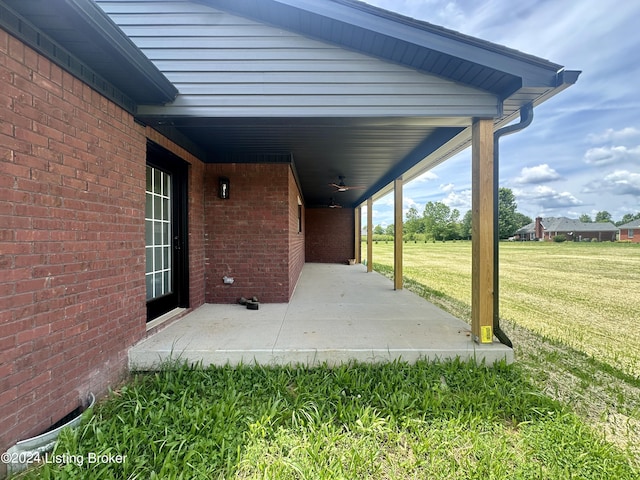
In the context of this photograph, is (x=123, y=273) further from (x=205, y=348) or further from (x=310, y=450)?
(x=310, y=450)

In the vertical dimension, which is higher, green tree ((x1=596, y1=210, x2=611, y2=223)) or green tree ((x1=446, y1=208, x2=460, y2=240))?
green tree ((x1=596, y1=210, x2=611, y2=223))

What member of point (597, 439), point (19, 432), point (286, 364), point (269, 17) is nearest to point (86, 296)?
point (19, 432)

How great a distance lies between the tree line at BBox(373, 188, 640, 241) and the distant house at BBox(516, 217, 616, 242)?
4.30 meters

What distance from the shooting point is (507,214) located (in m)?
61.1

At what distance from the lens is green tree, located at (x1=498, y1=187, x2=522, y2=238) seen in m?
59.6

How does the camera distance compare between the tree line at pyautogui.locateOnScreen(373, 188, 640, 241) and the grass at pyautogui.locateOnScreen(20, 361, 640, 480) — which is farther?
the tree line at pyautogui.locateOnScreen(373, 188, 640, 241)

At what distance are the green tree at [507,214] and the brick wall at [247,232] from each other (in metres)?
65.6

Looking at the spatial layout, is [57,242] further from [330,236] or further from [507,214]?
[507,214]

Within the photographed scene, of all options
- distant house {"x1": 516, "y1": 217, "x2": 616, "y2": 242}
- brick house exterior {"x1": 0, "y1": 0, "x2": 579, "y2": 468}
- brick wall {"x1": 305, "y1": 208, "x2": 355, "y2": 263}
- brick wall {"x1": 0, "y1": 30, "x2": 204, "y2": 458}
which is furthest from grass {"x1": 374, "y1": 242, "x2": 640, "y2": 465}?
distant house {"x1": 516, "y1": 217, "x2": 616, "y2": 242}

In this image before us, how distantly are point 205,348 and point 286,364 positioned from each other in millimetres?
837

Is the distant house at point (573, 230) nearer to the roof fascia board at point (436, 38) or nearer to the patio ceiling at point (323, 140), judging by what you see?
the patio ceiling at point (323, 140)

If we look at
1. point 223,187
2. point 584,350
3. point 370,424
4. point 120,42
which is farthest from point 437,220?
point 120,42

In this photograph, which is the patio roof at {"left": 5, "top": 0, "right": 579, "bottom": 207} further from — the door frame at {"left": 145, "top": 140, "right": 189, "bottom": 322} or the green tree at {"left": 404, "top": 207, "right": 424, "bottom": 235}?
the green tree at {"left": 404, "top": 207, "right": 424, "bottom": 235}

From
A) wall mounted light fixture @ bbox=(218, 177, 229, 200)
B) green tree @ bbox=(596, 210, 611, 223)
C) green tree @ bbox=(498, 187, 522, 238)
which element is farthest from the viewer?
green tree @ bbox=(596, 210, 611, 223)
